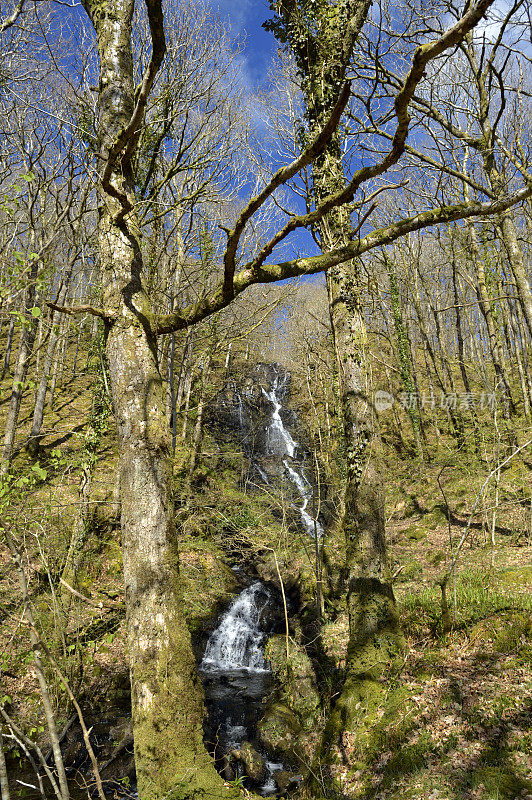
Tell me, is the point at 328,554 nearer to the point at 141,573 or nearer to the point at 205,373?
the point at 205,373

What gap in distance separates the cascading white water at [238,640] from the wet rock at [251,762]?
11.1 ft

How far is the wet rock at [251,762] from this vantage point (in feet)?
19.1

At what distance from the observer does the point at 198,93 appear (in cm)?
969

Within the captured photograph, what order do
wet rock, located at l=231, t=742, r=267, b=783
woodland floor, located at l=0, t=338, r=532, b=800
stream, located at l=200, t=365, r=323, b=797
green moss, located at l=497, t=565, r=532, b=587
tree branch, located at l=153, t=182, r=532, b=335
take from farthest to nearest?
green moss, located at l=497, t=565, r=532, b=587 → stream, located at l=200, t=365, r=323, b=797 → wet rock, located at l=231, t=742, r=267, b=783 → woodland floor, located at l=0, t=338, r=532, b=800 → tree branch, located at l=153, t=182, r=532, b=335

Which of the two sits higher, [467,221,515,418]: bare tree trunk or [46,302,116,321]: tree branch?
[467,221,515,418]: bare tree trunk

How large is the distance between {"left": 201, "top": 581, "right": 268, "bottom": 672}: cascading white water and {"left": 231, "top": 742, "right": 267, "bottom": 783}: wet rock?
3388 millimetres

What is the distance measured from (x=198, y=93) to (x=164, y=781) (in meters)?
11.9

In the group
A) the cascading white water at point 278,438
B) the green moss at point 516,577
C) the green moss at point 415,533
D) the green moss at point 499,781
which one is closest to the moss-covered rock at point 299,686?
the green moss at point 516,577

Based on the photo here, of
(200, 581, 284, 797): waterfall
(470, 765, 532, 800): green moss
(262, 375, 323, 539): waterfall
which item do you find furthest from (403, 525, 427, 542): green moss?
(470, 765, 532, 800): green moss

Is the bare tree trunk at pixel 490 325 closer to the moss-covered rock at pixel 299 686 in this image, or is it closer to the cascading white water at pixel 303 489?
the cascading white water at pixel 303 489

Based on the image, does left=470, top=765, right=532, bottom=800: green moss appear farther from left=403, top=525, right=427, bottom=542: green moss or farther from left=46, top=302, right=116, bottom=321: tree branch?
left=403, top=525, right=427, bottom=542: green moss

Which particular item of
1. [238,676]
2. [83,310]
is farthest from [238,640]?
[83,310]

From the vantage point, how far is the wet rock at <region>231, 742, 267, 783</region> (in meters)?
5.81

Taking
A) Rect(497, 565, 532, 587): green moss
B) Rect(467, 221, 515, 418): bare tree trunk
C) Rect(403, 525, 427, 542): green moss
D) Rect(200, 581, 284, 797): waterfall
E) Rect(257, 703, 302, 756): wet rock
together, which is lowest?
Rect(200, 581, 284, 797): waterfall
